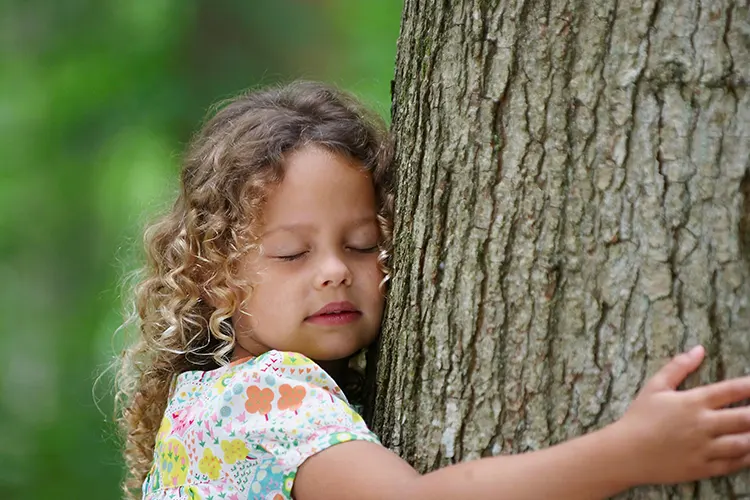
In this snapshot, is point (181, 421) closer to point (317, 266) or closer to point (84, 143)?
point (317, 266)

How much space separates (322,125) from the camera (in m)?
2.27

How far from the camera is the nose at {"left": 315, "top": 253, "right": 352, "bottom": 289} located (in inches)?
79.7

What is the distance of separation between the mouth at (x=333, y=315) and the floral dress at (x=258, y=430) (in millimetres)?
151

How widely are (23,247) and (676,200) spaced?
5.70m

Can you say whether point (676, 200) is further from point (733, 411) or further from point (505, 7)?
point (505, 7)

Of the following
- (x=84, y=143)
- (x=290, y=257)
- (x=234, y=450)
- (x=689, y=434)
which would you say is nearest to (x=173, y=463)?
(x=234, y=450)

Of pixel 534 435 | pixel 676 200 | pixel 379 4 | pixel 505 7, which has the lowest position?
pixel 534 435

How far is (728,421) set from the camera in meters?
1.45

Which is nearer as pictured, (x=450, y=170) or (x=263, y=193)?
(x=450, y=170)

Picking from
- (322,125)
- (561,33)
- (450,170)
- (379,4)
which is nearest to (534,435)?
(450,170)

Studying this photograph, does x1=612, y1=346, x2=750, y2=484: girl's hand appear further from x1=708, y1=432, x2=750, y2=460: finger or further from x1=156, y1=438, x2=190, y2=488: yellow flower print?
x1=156, y1=438, x2=190, y2=488: yellow flower print

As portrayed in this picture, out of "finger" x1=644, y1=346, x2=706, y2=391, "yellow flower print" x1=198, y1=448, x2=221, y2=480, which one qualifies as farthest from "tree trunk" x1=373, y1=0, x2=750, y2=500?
"yellow flower print" x1=198, y1=448, x2=221, y2=480

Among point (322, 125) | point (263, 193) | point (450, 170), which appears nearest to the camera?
point (450, 170)

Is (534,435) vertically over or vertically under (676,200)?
under
